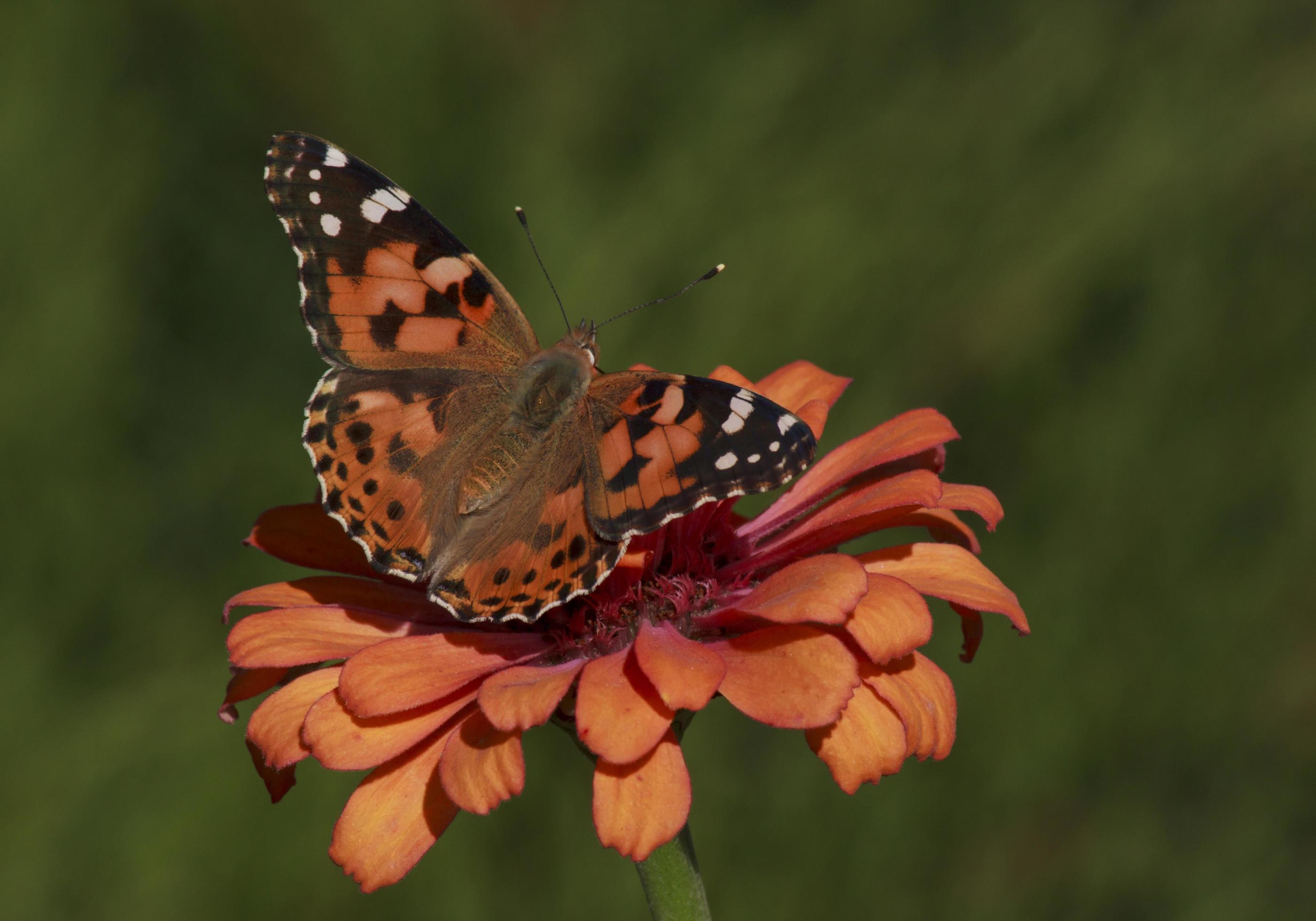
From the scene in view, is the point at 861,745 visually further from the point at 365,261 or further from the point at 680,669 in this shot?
the point at 365,261

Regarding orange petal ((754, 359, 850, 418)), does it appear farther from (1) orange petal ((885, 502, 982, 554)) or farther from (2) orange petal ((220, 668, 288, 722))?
(2) orange petal ((220, 668, 288, 722))

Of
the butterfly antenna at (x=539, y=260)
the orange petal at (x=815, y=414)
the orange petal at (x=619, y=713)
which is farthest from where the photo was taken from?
the butterfly antenna at (x=539, y=260)

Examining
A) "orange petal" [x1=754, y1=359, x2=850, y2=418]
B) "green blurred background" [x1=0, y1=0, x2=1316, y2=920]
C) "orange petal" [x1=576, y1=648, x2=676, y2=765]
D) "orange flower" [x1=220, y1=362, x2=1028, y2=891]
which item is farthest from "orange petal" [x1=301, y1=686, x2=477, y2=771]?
"green blurred background" [x1=0, y1=0, x2=1316, y2=920]

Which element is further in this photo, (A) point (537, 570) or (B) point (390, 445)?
(B) point (390, 445)

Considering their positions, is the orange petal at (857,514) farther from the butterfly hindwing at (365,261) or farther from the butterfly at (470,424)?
the butterfly hindwing at (365,261)

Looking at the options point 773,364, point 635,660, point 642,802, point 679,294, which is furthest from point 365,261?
point 773,364

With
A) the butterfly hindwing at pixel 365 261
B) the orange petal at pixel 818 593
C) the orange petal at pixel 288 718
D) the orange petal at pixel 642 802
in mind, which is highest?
the butterfly hindwing at pixel 365 261

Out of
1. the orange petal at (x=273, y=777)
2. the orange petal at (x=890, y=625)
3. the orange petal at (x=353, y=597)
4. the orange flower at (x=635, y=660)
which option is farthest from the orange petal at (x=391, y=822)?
the orange petal at (x=890, y=625)

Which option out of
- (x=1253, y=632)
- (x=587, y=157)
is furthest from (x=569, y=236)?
(x=1253, y=632)
